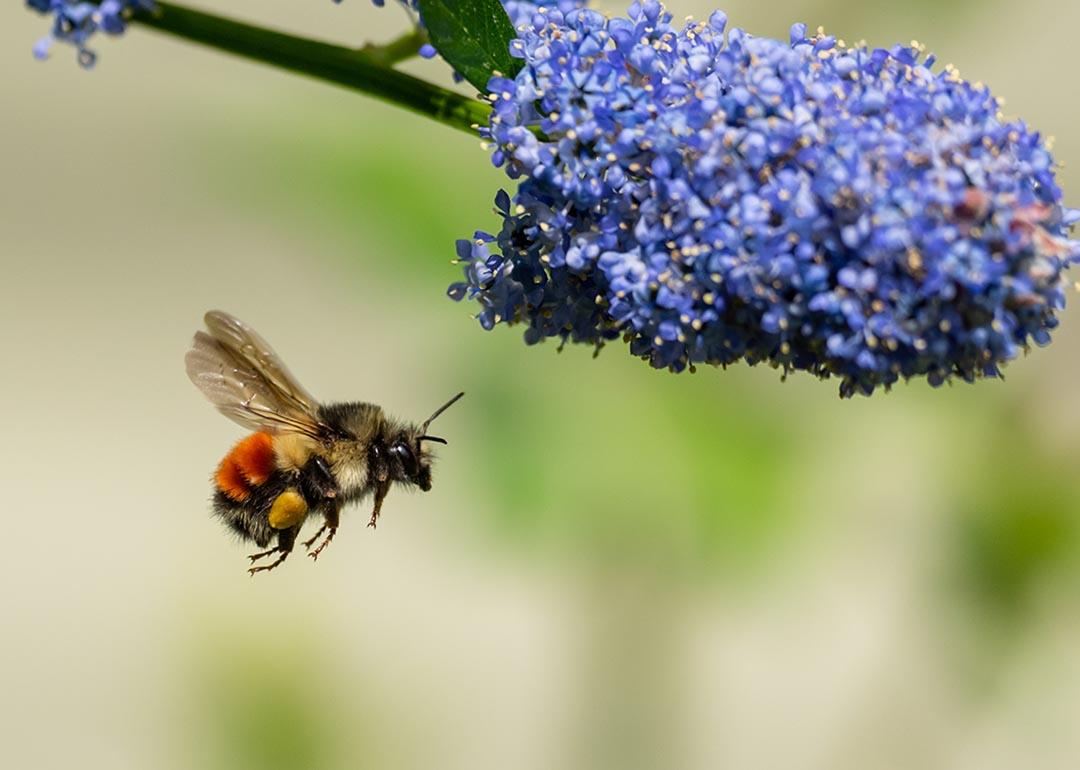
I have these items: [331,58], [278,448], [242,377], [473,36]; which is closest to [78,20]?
[331,58]

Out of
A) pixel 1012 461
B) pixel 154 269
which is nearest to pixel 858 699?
pixel 1012 461

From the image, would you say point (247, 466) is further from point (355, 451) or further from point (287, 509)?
point (355, 451)

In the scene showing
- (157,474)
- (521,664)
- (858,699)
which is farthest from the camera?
(157,474)

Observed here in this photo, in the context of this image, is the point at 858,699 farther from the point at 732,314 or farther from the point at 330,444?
the point at 732,314

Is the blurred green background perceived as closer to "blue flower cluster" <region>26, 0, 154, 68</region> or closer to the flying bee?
the flying bee

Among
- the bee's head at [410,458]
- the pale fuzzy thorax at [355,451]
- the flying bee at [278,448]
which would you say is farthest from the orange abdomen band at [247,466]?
the bee's head at [410,458]
